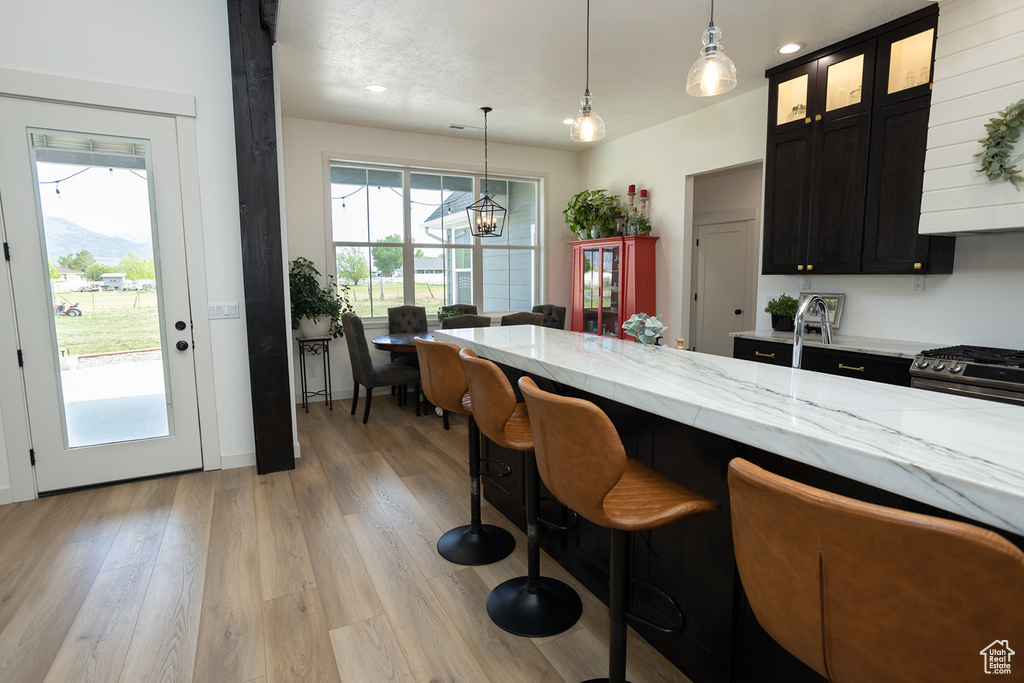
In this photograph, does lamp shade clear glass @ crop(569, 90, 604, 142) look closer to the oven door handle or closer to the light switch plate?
the oven door handle

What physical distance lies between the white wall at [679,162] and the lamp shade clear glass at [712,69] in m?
2.70

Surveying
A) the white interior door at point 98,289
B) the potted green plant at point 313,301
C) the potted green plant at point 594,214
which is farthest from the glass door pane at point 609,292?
the white interior door at point 98,289

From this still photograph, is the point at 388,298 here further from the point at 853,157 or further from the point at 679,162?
the point at 853,157

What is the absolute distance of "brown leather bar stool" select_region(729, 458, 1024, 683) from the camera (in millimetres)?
637

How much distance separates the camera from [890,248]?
3.26m

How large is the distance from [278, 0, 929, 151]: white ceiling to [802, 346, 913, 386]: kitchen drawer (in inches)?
82.8

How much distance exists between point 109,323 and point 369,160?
325cm

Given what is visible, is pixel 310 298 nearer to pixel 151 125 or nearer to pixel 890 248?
pixel 151 125

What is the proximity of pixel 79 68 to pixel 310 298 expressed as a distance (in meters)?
2.43

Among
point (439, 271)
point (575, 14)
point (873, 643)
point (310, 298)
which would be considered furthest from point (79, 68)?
point (873, 643)

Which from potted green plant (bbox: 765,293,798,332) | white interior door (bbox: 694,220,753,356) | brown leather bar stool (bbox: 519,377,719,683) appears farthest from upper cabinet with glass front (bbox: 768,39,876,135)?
brown leather bar stool (bbox: 519,377,719,683)

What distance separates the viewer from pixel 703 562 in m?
1.52

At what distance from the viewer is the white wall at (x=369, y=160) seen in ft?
17.2

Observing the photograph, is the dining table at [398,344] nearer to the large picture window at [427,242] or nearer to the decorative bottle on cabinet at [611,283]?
the large picture window at [427,242]
